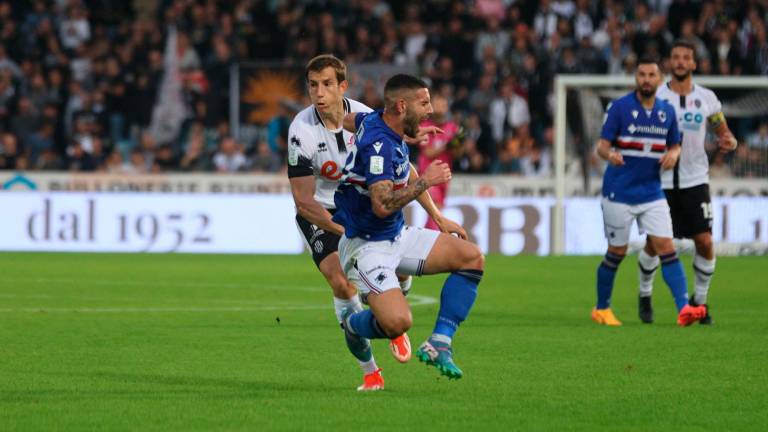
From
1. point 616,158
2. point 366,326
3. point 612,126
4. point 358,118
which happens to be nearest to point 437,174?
point 366,326

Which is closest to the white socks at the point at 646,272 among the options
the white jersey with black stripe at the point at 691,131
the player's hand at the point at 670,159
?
the white jersey with black stripe at the point at 691,131

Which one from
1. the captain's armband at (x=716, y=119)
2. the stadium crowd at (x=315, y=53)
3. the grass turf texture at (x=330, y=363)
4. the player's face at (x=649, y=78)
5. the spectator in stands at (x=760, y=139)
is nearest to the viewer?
the grass turf texture at (x=330, y=363)

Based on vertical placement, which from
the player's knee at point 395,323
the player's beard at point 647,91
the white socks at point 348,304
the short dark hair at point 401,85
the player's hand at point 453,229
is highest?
the short dark hair at point 401,85

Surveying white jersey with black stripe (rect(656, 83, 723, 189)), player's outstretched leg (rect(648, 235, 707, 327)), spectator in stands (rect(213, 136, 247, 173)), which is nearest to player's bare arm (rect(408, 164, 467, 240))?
player's outstretched leg (rect(648, 235, 707, 327))

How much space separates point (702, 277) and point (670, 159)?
1234 mm

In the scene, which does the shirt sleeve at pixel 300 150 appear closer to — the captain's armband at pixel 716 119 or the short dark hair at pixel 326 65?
the short dark hair at pixel 326 65

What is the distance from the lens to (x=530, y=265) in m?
19.8

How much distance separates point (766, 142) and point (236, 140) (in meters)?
8.26

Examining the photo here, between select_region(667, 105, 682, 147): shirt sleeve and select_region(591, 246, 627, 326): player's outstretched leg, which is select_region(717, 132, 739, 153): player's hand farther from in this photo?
select_region(591, 246, 627, 326): player's outstretched leg

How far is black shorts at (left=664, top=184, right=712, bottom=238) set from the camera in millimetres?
12547

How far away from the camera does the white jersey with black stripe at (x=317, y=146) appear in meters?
9.02

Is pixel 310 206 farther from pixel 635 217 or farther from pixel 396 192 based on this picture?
pixel 635 217

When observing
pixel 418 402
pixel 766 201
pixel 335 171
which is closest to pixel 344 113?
pixel 335 171

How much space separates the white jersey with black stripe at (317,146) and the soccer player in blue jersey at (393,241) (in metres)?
0.89
